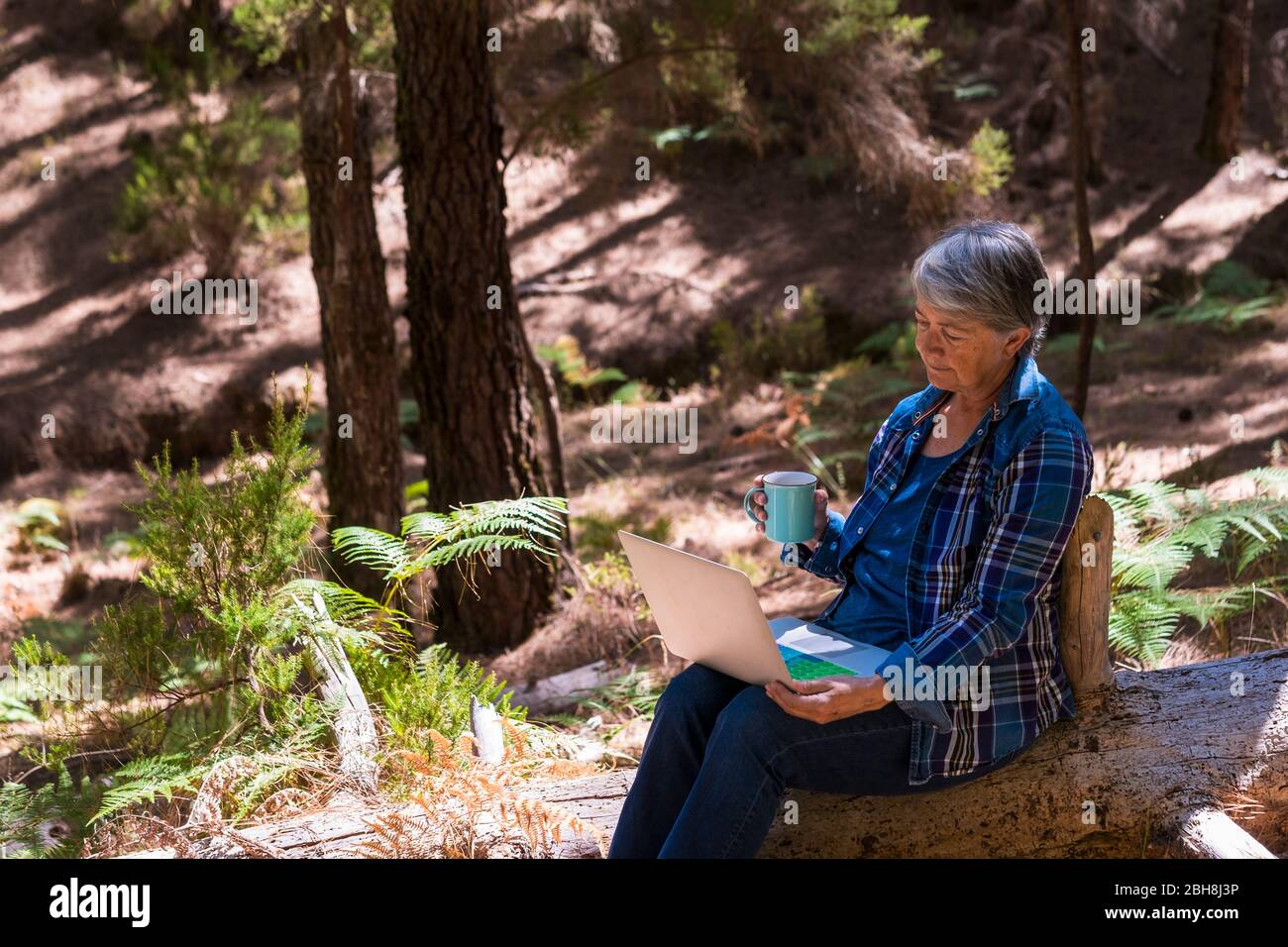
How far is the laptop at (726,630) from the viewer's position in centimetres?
255

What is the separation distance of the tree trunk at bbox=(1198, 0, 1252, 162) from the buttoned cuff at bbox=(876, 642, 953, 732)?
1090cm

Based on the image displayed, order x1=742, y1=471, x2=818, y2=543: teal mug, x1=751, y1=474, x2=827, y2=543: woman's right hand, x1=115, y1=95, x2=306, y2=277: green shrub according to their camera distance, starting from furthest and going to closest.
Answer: x1=115, y1=95, x2=306, y2=277: green shrub
x1=751, y1=474, x2=827, y2=543: woman's right hand
x1=742, y1=471, x2=818, y2=543: teal mug

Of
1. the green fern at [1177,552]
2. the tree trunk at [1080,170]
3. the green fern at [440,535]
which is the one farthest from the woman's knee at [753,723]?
the tree trunk at [1080,170]

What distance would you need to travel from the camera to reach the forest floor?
8.84 metres

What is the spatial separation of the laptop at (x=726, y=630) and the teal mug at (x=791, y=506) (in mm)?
247

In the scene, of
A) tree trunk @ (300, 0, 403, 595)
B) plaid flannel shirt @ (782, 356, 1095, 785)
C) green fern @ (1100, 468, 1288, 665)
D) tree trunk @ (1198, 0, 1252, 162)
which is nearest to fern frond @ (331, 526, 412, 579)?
plaid flannel shirt @ (782, 356, 1095, 785)

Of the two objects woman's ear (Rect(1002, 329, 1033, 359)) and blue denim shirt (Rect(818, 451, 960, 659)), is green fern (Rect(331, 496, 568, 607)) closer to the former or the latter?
blue denim shirt (Rect(818, 451, 960, 659))

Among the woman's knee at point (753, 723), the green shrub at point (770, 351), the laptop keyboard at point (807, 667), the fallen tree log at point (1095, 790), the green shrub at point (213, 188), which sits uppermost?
the green shrub at point (213, 188)

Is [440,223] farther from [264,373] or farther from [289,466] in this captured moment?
[264,373]

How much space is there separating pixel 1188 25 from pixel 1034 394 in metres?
13.7

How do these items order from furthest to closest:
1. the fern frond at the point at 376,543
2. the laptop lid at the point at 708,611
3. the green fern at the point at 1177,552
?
the green fern at the point at 1177,552 → the fern frond at the point at 376,543 → the laptop lid at the point at 708,611

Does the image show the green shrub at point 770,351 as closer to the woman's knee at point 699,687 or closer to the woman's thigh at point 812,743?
the woman's knee at point 699,687

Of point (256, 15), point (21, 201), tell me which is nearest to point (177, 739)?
point (256, 15)


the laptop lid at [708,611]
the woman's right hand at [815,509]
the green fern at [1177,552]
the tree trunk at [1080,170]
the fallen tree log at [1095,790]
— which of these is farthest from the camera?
the tree trunk at [1080,170]
